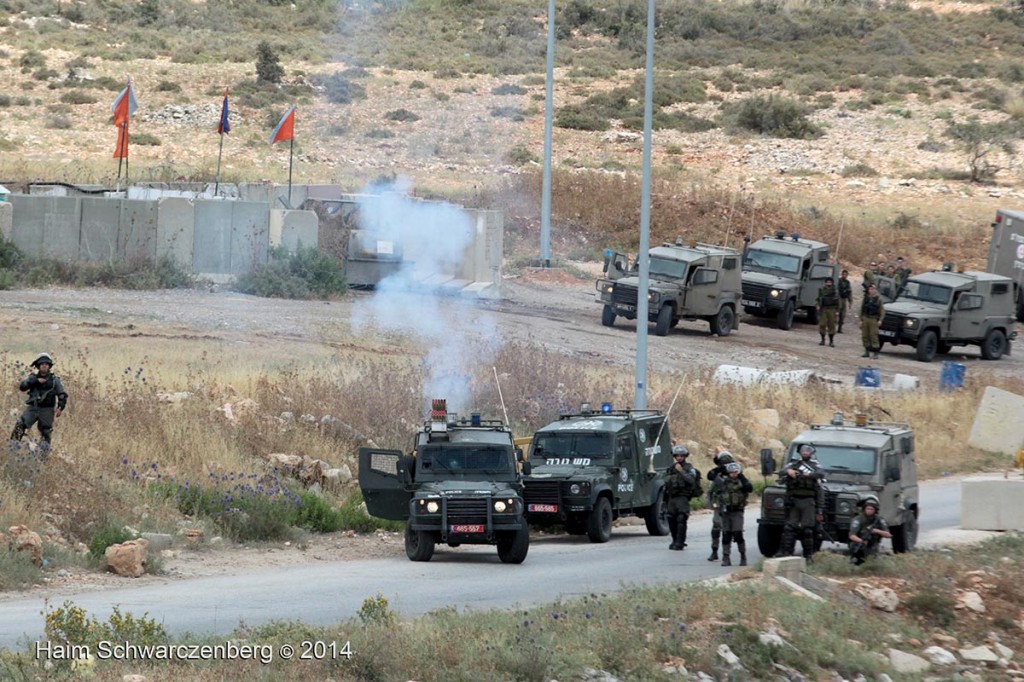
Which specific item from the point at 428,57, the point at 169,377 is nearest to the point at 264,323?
the point at 169,377

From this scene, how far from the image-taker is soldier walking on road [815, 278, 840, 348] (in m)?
38.1

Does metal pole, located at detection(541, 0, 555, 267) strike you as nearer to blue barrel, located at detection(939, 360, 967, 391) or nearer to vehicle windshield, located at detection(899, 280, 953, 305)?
vehicle windshield, located at detection(899, 280, 953, 305)

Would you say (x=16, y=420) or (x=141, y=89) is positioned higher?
(x=141, y=89)

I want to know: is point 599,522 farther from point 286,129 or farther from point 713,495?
point 286,129

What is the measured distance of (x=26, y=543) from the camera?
16062 millimetres

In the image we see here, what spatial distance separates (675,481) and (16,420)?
28.1ft

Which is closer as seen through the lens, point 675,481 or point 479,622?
point 479,622

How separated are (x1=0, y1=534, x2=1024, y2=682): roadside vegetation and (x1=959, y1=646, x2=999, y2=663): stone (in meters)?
0.14

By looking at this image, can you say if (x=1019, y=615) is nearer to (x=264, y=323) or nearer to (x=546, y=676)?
(x=546, y=676)

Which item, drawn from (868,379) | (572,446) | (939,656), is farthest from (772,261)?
(939,656)

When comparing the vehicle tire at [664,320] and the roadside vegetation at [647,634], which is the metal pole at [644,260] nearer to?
the roadside vegetation at [647,634]

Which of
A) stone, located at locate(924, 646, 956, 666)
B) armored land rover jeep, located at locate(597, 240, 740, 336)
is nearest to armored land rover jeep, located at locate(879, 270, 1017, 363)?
armored land rover jeep, located at locate(597, 240, 740, 336)

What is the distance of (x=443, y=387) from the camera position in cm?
2534

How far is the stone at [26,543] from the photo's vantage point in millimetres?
16000
